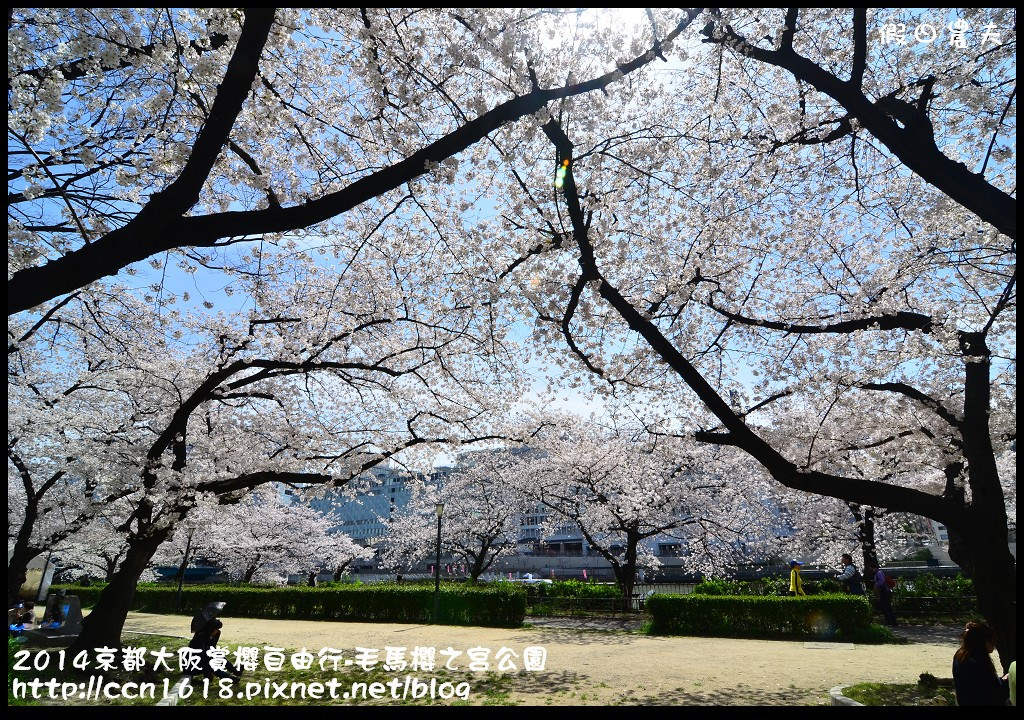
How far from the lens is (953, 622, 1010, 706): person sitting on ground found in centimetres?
496

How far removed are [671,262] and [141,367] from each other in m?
10.4

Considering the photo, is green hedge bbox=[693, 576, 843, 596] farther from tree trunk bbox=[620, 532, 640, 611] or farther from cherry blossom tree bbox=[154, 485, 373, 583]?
cherry blossom tree bbox=[154, 485, 373, 583]

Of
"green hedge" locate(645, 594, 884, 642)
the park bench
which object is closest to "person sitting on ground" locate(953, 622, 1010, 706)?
"green hedge" locate(645, 594, 884, 642)

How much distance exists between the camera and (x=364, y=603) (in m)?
20.2

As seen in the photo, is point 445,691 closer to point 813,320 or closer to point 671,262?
point 671,262


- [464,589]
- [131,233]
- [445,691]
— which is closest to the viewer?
[131,233]

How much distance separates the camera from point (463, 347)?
11234 millimetres

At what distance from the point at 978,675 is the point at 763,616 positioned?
35.7 ft

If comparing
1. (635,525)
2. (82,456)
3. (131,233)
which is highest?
(131,233)

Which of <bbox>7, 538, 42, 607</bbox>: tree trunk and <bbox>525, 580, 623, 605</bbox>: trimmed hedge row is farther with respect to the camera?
<bbox>525, 580, 623, 605</bbox>: trimmed hedge row

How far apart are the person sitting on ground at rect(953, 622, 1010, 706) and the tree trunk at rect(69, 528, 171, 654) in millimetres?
12082

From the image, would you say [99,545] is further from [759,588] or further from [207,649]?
[759,588]
